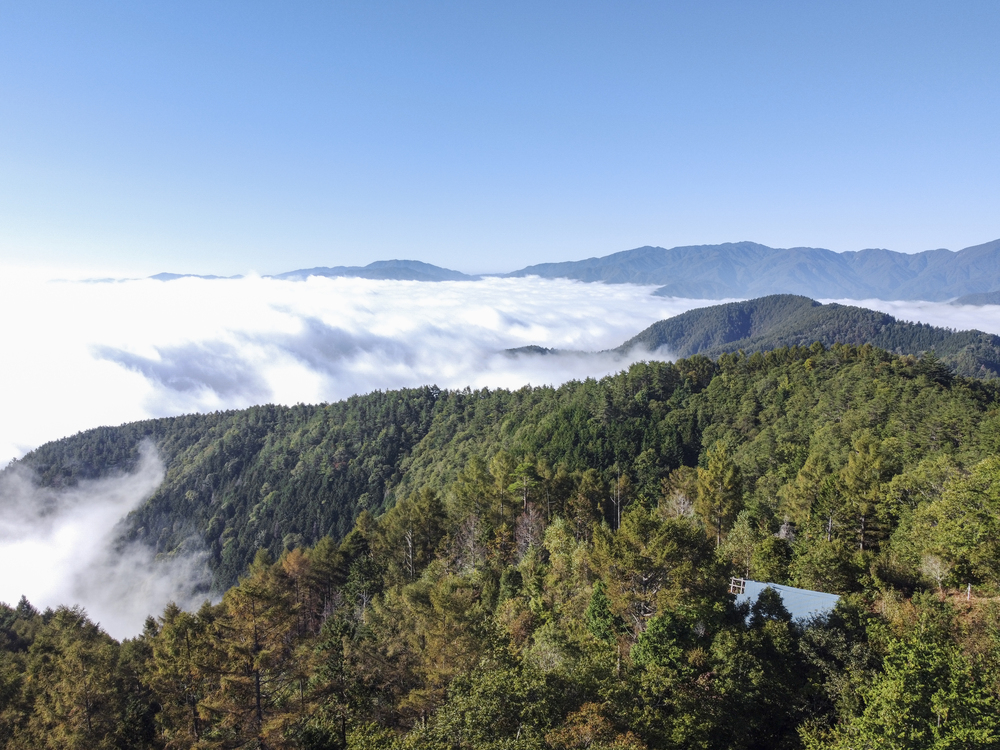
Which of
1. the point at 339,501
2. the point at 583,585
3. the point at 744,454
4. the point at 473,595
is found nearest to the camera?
the point at 583,585

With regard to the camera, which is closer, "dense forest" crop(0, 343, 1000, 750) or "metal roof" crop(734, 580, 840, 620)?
"dense forest" crop(0, 343, 1000, 750)

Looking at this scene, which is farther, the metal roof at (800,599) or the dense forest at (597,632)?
the metal roof at (800,599)

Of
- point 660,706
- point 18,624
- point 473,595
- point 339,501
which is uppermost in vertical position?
point 660,706

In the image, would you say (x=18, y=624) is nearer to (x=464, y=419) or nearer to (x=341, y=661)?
(x=341, y=661)

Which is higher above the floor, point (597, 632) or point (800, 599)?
point (800, 599)

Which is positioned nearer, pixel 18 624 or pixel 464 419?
pixel 18 624

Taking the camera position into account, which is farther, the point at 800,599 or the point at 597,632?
the point at 800,599

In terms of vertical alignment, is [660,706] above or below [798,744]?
above

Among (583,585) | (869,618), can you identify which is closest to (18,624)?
(583,585)
